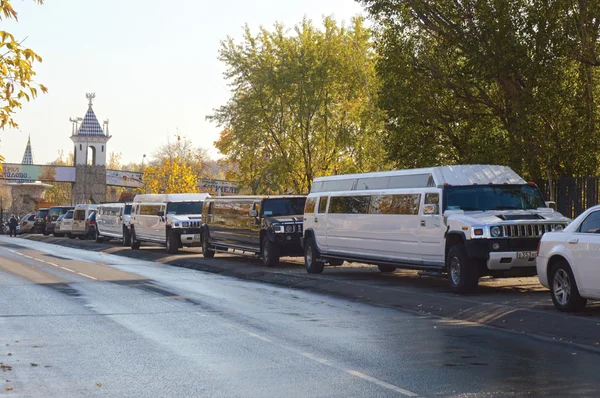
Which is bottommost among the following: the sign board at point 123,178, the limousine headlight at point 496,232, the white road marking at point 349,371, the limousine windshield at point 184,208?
the white road marking at point 349,371

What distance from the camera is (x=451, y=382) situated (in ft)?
30.4

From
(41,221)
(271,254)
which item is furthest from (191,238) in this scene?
(41,221)

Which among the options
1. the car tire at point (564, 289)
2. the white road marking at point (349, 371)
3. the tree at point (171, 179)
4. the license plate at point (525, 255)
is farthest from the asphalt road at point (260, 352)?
the tree at point (171, 179)

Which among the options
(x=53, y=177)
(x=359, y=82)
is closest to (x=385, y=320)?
(x=359, y=82)

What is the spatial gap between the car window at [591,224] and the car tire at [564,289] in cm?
63

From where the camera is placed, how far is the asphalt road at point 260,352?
9031 millimetres

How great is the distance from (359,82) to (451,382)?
38.2m

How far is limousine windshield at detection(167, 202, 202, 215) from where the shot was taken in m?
39.2

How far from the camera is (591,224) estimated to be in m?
14.7

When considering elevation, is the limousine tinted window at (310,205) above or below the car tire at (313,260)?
above

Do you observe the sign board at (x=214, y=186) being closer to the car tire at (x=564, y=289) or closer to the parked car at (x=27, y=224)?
the parked car at (x=27, y=224)

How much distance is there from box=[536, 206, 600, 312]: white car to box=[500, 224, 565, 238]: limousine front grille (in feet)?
8.11

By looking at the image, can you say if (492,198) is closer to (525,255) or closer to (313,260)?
(525,255)

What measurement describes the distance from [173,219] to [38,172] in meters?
68.9
